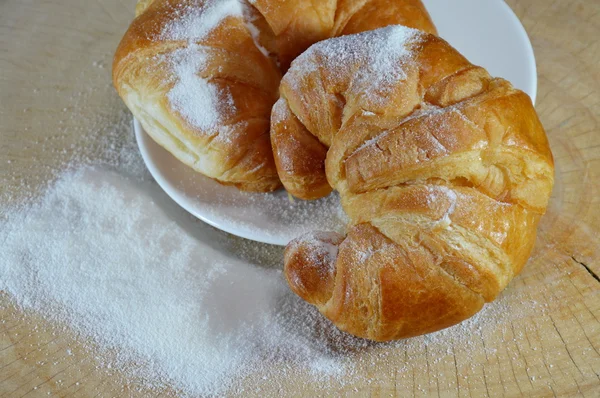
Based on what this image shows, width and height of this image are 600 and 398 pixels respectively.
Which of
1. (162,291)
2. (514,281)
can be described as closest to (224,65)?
(162,291)

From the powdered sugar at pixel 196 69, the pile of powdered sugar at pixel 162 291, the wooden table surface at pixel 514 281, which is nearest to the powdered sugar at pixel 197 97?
the powdered sugar at pixel 196 69

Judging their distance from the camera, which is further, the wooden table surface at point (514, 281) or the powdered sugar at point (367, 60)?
the wooden table surface at point (514, 281)

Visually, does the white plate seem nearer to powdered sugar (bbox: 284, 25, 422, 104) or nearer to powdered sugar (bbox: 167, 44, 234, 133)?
powdered sugar (bbox: 167, 44, 234, 133)

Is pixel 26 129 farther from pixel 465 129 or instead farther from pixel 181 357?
pixel 465 129

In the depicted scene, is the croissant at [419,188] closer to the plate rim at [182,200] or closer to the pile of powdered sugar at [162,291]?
the pile of powdered sugar at [162,291]

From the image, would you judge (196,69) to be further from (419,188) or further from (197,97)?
(419,188)

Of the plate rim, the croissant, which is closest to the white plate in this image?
the plate rim
